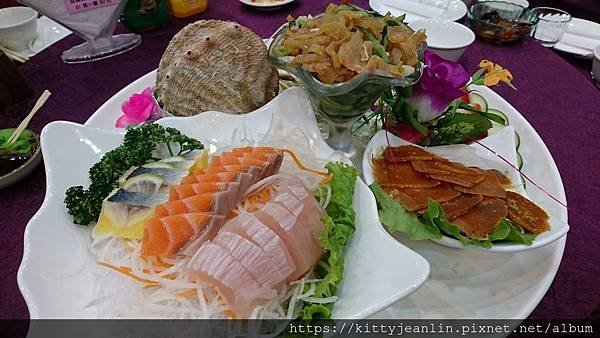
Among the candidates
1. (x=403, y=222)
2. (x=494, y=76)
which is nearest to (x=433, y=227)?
(x=403, y=222)

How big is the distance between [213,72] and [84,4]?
3.65 feet

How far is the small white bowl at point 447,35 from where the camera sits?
2.24 m

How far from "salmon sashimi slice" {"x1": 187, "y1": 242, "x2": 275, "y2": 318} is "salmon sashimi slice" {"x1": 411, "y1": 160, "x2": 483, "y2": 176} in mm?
682

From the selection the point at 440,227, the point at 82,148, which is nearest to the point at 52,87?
the point at 82,148

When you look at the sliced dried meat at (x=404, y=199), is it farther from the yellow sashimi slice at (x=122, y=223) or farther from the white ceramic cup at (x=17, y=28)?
the white ceramic cup at (x=17, y=28)

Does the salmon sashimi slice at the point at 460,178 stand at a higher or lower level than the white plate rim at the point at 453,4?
higher

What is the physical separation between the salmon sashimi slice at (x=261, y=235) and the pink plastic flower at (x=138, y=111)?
0.94m

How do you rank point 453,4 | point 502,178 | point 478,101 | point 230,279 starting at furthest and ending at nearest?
1. point 453,4
2. point 478,101
3. point 502,178
4. point 230,279

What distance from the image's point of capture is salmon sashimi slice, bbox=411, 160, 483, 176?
146 centimetres

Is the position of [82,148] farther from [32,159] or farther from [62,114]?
[62,114]

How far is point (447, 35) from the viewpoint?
236 centimetres

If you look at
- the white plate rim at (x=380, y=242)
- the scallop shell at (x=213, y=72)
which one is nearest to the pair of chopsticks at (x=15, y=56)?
the scallop shell at (x=213, y=72)

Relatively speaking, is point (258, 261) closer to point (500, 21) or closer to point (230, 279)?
point (230, 279)

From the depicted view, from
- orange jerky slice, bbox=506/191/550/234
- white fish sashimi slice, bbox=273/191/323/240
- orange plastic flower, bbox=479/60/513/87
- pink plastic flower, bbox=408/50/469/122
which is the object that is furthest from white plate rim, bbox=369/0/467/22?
white fish sashimi slice, bbox=273/191/323/240
